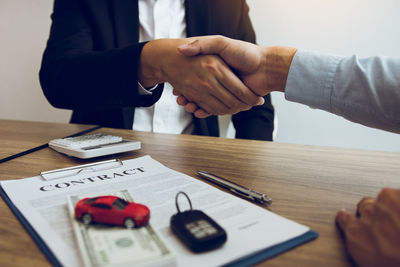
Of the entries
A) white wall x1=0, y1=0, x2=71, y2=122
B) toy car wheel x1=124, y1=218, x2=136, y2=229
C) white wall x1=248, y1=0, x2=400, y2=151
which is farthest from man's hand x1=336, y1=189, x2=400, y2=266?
white wall x1=0, y1=0, x2=71, y2=122

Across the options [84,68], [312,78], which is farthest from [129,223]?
[84,68]

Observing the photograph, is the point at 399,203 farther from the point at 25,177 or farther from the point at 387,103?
the point at 25,177

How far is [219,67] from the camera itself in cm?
72

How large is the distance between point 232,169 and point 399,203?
33 centimetres

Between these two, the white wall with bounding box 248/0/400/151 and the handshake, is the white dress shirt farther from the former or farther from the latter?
the white wall with bounding box 248/0/400/151

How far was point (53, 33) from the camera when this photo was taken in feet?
3.52

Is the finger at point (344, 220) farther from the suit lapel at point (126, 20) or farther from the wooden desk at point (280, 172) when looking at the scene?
the suit lapel at point (126, 20)

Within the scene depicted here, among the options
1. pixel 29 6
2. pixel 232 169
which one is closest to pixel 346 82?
pixel 232 169

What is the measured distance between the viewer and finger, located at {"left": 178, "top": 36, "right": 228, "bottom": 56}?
703mm

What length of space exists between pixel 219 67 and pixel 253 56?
88 millimetres

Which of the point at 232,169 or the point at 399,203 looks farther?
the point at 232,169

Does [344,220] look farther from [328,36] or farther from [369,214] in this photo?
[328,36]

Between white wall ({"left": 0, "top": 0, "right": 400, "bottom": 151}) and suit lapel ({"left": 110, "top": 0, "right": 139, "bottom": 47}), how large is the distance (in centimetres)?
68

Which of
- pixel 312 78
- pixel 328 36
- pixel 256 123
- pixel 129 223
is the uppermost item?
pixel 328 36
